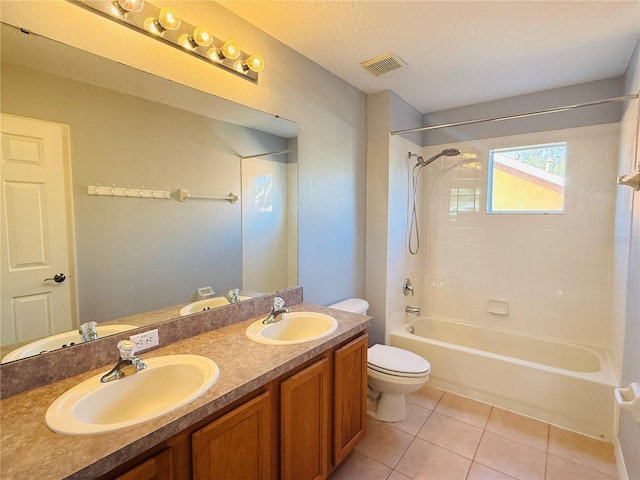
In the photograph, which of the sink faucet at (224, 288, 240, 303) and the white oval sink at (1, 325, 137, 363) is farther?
the sink faucet at (224, 288, 240, 303)

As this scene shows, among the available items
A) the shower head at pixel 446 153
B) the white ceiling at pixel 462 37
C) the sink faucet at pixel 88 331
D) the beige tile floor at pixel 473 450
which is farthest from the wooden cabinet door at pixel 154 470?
the shower head at pixel 446 153

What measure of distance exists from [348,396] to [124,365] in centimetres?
112

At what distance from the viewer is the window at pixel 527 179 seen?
9.05ft

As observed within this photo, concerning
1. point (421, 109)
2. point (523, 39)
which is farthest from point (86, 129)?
point (421, 109)

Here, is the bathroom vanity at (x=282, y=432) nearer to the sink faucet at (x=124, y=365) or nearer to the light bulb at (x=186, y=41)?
the sink faucet at (x=124, y=365)

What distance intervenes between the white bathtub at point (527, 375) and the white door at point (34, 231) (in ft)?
8.09

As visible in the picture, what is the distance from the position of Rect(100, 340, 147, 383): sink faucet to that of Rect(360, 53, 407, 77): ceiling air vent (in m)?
2.23

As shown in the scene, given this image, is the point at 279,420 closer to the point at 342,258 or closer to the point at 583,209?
the point at 342,258

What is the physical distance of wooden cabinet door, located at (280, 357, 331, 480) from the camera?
51.8 inches

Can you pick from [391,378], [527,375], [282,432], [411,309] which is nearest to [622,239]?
[527,375]

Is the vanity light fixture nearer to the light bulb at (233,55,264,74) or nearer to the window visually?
the light bulb at (233,55,264,74)

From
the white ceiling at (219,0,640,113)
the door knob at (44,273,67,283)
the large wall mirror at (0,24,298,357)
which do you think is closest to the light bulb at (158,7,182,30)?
the large wall mirror at (0,24,298,357)

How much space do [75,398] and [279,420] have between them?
0.72m

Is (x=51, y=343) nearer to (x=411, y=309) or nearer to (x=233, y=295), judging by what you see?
(x=233, y=295)
